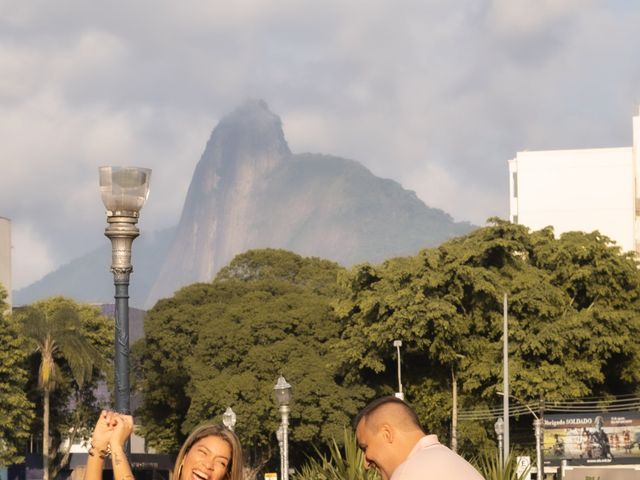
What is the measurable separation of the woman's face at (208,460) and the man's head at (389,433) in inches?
20.3

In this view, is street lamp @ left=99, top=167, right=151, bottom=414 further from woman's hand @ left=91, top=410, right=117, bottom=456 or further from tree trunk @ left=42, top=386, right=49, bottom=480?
tree trunk @ left=42, top=386, right=49, bottom=480

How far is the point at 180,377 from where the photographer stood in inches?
3014

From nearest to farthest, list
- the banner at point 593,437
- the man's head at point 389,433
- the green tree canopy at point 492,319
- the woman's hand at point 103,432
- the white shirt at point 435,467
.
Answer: the white shirt at point 435,467
the man's head at point 389,433
the woman's hand at point 103,432
the banner at point 593,437
the green tree canopy at point 492,319

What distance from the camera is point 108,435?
19.2ft

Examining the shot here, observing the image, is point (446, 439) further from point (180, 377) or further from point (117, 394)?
point (117, 394)

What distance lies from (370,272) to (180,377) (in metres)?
14.1

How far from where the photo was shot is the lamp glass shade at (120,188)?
15.4 metres

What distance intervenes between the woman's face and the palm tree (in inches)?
2778

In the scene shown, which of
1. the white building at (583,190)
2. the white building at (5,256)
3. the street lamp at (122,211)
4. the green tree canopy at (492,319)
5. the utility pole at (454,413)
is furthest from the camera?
the white building at (583,190)

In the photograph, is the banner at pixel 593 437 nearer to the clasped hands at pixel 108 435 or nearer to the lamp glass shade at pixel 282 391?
the lamp glass shade at pixel 282 391

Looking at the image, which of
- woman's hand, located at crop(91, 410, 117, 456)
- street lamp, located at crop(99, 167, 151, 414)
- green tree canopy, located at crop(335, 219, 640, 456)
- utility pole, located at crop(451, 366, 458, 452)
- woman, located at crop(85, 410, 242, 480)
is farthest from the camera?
green tree canopy, located at crop(335, 219, 640, 456)

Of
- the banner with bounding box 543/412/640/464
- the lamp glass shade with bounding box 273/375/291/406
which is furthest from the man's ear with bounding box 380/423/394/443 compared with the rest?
the banner with bounding box 543/412/640/464

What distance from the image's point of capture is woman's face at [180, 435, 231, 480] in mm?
5691

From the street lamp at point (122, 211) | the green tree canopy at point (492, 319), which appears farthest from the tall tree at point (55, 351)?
the street lamp at point (122, 211)
